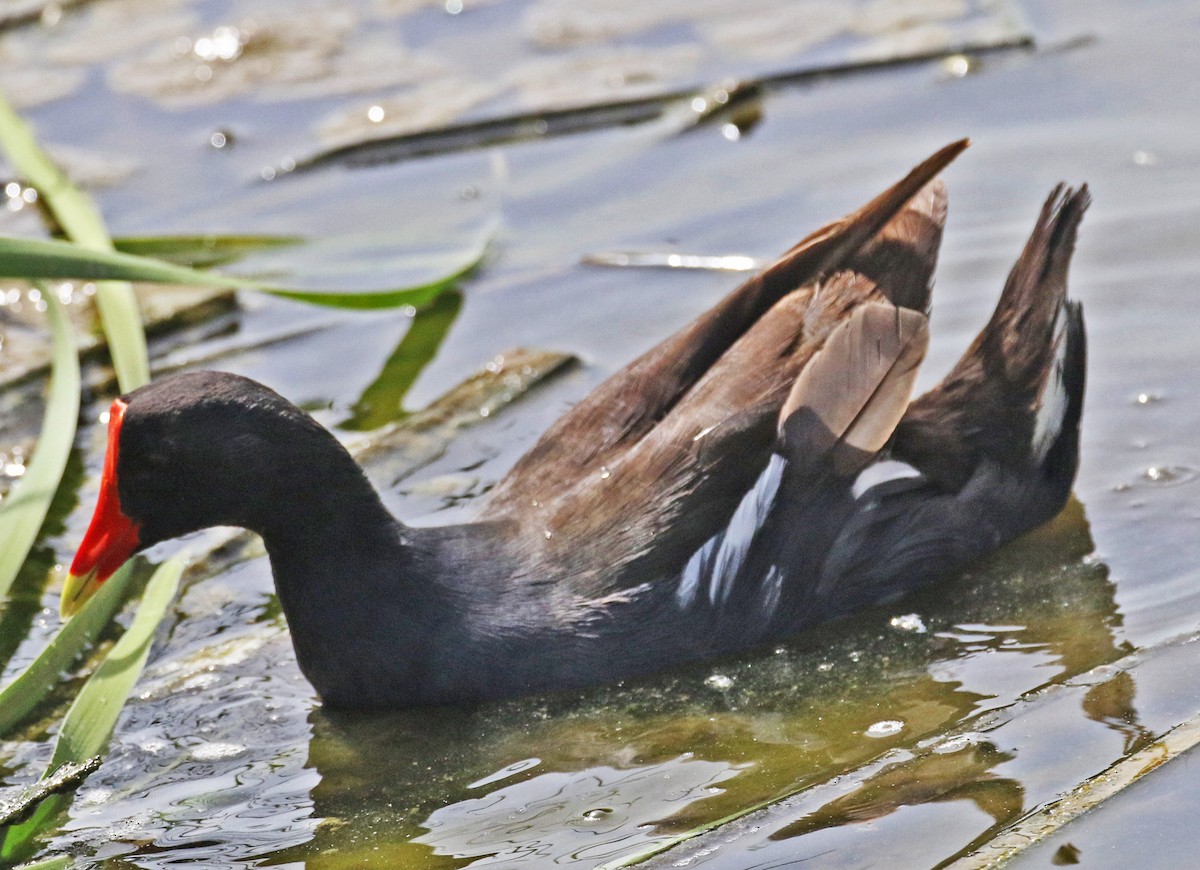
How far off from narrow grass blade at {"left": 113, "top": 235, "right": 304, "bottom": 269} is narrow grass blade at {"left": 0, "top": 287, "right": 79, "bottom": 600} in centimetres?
122

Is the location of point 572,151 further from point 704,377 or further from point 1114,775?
point 1114,775

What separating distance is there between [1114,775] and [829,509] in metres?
1.08

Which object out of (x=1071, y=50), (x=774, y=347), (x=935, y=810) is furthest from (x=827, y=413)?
(x=1071, y=50)

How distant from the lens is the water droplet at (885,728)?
357cm

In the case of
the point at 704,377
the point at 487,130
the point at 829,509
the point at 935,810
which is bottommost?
the point at 935,810

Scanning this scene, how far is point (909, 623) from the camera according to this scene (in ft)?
13.3

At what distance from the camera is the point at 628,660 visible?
12.7ft

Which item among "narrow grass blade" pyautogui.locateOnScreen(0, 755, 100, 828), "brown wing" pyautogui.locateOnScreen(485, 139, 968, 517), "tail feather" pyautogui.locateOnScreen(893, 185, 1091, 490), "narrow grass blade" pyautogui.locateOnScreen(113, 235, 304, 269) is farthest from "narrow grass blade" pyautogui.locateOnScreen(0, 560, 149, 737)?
"narrow grass blade" pyautogui.locateOnScreen(113, 235, 304, 269)

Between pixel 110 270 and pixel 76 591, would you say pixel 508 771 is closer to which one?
pixel 76 591

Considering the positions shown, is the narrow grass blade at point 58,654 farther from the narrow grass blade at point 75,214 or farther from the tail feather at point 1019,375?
the tail feather at point 1019,375

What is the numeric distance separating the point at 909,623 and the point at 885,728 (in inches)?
19.9

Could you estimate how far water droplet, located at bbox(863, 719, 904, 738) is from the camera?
357cm

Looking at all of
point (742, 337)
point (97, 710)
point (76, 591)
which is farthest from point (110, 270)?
point (742, 337)

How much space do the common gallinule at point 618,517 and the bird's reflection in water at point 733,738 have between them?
0.08m
